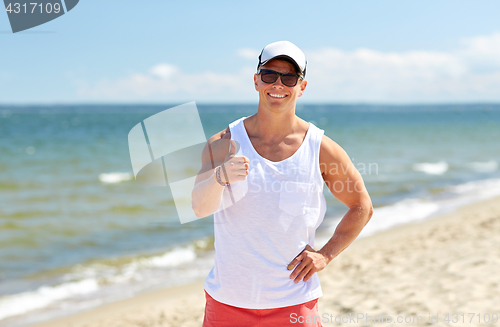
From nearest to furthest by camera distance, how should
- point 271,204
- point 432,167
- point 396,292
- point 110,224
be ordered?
point 271,204, point 396,292, point 110,224, point 432,167

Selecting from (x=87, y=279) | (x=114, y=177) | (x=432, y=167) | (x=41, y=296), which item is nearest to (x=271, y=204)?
(x=41, y=296)

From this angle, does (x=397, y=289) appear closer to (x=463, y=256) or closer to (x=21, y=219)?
(x=463, y=256)

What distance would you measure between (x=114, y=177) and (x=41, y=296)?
1011 cm

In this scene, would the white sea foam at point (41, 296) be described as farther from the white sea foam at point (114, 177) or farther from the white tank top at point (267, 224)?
the white sea foam at point (114, 177)

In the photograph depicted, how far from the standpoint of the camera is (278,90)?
1.83 metres

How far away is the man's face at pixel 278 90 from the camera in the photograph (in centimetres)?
184

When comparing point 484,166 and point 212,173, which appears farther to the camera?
point 484,166

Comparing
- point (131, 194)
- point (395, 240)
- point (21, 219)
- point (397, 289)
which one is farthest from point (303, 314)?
point (131, 194)

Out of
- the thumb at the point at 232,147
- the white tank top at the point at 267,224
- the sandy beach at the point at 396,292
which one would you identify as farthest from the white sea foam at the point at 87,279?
the thumb at the point at 232,147

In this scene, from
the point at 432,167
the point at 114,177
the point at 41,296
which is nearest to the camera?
the point at 41,296

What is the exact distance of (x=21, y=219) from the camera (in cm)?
981

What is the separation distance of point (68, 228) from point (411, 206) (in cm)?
849

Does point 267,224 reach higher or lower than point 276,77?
lower

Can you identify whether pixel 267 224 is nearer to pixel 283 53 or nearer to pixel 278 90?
pixel 278 90
